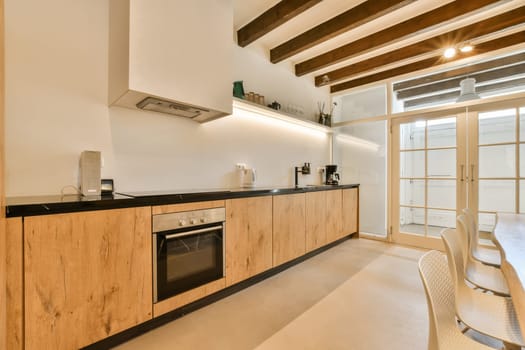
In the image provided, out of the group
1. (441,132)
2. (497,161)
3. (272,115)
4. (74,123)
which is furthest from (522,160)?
(74,123)

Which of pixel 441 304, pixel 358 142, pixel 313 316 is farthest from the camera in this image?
pixel 358 142

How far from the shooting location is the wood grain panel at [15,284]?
1138 mm

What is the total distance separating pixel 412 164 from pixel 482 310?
3.00 m

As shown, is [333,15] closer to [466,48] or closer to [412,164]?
[466,48]

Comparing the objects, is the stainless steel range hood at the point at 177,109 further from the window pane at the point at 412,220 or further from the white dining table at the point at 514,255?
the window pane at the point at 412,220

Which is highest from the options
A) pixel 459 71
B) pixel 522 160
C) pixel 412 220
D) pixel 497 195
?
pixel 459 71

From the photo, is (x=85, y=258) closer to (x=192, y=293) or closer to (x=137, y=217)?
(x=137, y=217)

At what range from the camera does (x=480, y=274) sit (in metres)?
1.65

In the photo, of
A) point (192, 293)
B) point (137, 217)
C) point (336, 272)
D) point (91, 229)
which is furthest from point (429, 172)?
point (91, 229)

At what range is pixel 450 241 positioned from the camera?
4.37 feet

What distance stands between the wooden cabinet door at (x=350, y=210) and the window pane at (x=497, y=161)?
5.48 ft

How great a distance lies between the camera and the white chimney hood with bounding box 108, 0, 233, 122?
5.32 ft

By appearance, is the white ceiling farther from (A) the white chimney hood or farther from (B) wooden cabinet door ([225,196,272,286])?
(B) wooden cabinet door ([225,196,272,286])

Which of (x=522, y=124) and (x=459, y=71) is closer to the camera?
(x=522, y=124)
